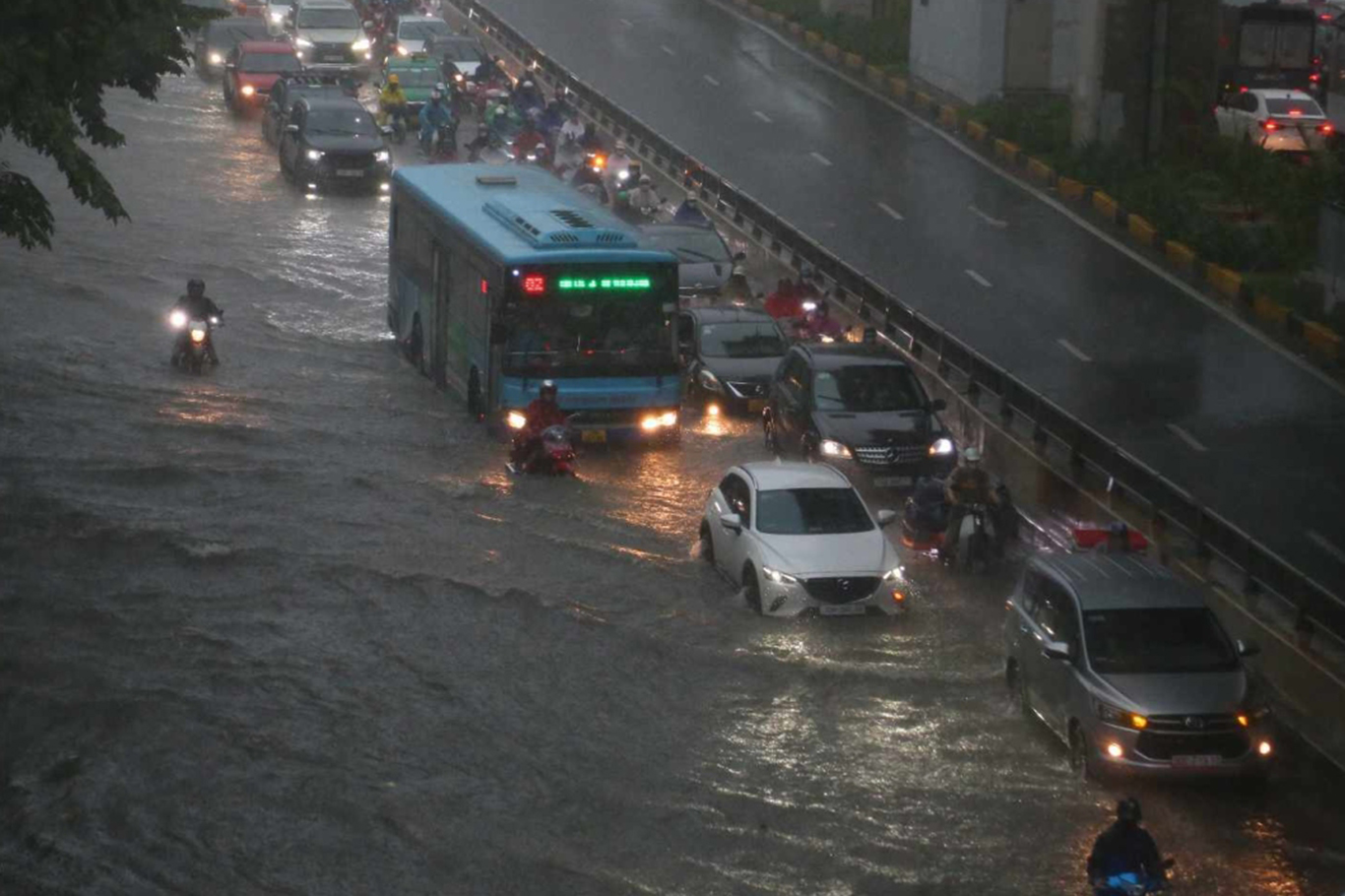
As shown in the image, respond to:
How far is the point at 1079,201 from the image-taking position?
3969 centimetres

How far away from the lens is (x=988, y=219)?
3859 cm

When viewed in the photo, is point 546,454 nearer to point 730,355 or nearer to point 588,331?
point 588,331

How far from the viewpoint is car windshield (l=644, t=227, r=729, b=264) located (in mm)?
34438

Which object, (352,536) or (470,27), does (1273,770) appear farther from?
(470,27)

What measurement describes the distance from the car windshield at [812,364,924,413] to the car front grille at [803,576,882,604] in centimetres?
543

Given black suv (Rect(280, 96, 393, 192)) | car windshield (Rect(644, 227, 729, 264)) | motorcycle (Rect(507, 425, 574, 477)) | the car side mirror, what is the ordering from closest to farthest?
the car side mirror
motorcycle (Rect(507, 425, 574, 477))
car windshield (Rect(644, 227, 729, 264))
black suv (Rect(280, 96, 393, 192))

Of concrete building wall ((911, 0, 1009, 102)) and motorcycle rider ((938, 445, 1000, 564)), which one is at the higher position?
concrete building wall ((911, 0, 1009, 102))

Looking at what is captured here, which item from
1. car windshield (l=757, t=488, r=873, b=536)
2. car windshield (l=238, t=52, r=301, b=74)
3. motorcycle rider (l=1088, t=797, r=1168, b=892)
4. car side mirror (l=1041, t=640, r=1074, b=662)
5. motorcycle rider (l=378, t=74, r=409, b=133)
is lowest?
motorcycle rider (l=1088, t=797, r=1168, b=892)

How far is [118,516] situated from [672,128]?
81.7ft

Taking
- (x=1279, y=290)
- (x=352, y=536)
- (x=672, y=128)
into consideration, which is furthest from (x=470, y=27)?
(x=352, y=536)

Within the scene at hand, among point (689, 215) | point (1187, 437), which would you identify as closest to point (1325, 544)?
point (1187, 437)

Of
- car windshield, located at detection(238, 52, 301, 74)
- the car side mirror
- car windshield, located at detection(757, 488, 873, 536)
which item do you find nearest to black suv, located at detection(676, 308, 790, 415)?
car windshield, located at detection(757, 488, 873, 536)

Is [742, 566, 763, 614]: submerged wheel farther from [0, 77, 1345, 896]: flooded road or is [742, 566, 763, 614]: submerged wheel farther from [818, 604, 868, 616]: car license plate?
[818, 604, 868, 616]: car license plate

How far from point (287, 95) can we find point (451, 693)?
29.4m
